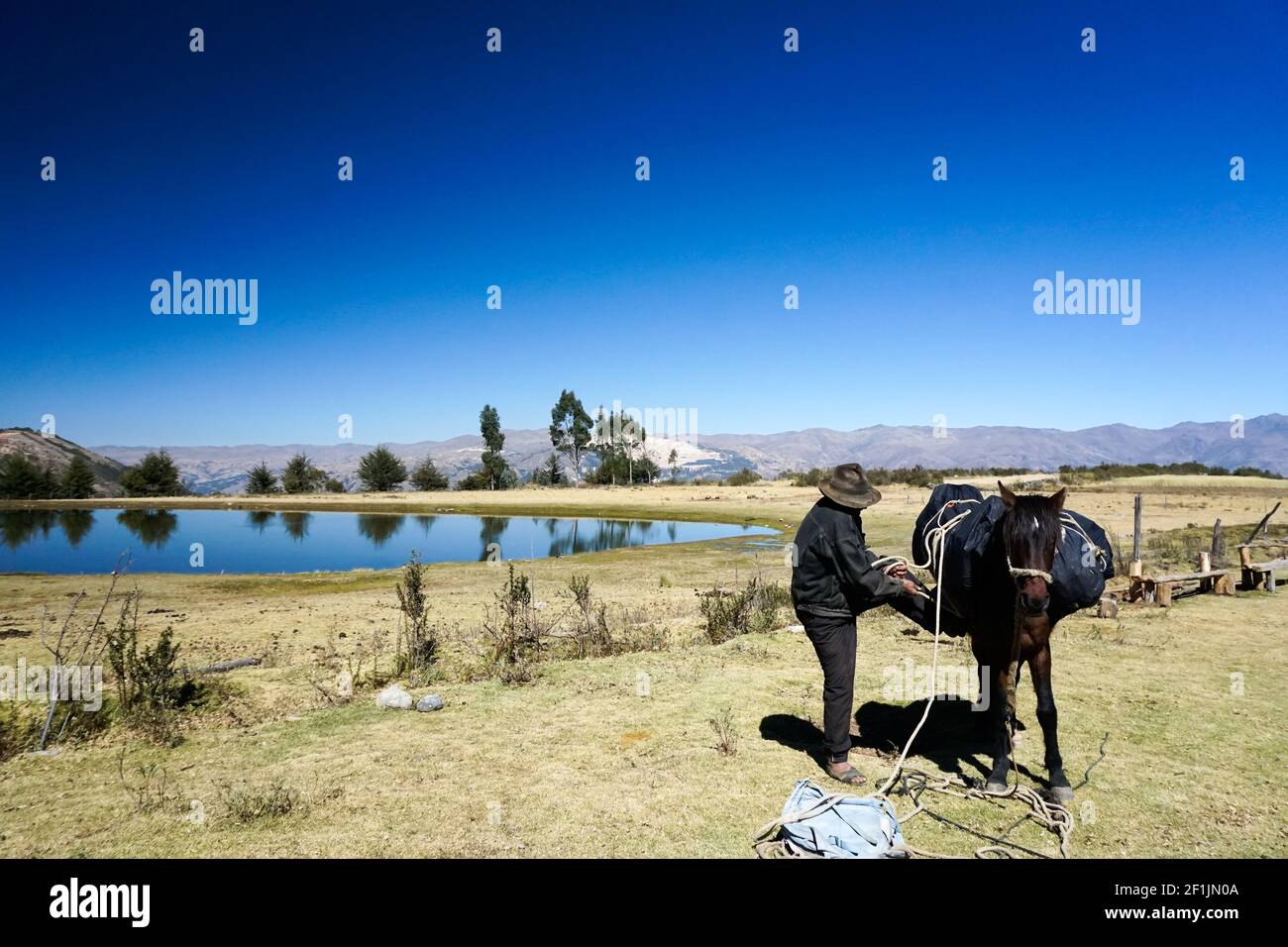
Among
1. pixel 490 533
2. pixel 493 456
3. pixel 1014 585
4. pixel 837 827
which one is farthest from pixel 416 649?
pixel 493 456

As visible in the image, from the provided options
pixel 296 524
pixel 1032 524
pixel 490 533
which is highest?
pixel 1032 524

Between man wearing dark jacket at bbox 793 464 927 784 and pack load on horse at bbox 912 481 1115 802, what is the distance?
0.49m

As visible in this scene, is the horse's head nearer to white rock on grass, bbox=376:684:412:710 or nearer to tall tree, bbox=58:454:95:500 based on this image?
white rock on grass, bbox=376:684:412:710

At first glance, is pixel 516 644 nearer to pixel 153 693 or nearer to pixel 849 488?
pixel 153 693

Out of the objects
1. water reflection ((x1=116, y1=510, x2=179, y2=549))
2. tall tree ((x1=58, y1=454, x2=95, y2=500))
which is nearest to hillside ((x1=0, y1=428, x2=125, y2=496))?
tall tree ((x1=58, y1=454, x2=95, y2=500))

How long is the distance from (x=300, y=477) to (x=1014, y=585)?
3712 inches

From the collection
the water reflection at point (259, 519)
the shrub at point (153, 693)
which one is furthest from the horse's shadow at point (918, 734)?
the water reflection at point (259, 519)

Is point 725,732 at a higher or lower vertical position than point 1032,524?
lower

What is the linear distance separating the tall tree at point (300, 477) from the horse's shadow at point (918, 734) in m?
88.5

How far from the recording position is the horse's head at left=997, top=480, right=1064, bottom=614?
454cm

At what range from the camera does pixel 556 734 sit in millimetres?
6777

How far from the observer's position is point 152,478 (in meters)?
79.1

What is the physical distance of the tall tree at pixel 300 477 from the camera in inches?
3302
